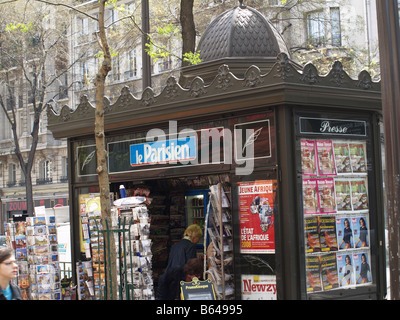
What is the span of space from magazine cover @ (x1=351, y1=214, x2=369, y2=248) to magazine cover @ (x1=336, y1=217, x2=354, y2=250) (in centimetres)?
8

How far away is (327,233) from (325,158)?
984 mm

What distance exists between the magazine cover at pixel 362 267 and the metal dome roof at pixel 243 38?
3.19m

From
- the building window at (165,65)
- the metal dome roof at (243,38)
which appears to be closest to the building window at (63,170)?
the building window at (165,65)

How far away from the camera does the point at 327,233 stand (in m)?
8.30

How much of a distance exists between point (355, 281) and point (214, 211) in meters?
2.10

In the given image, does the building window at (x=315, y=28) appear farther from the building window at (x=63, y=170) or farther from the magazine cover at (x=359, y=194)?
the building window at (x=63, y=170)

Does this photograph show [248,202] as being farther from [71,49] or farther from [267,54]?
[71,49]

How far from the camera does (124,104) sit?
389 inches

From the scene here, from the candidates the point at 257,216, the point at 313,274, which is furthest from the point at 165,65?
the point at 313,274

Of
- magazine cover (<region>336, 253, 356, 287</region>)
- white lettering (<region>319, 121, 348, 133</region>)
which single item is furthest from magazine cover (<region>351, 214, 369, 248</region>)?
white lettering (<region>319, 121, 348, 133</region>)

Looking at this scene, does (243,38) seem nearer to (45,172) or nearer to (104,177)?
(104,177)

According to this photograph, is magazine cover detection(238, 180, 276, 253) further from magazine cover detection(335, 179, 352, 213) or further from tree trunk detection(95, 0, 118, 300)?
tree trunk detection(95, 0, 118, 300)

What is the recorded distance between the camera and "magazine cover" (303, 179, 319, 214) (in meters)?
8.13

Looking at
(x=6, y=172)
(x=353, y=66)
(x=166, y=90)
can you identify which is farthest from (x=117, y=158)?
(x=6, y=172)
